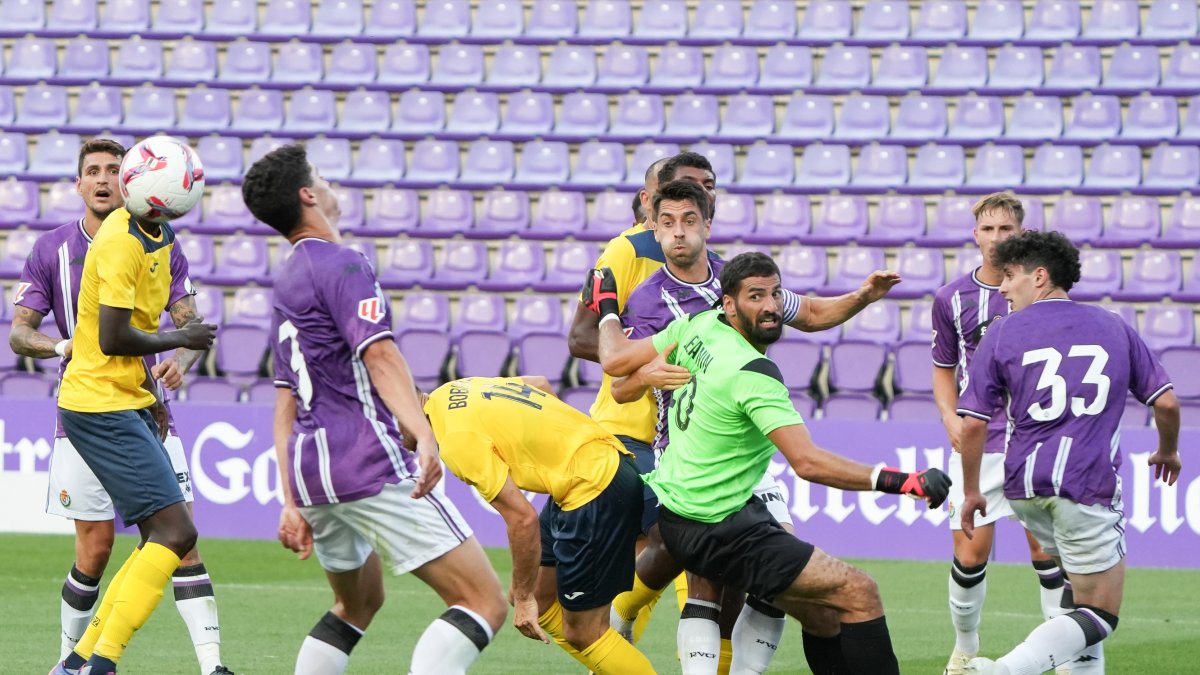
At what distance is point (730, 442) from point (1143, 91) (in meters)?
13.5

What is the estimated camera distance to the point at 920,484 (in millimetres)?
5312

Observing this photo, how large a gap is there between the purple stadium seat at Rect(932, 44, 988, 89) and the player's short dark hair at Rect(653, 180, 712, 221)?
12.2 metres

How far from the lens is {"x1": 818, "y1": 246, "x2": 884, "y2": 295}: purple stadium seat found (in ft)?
53.3

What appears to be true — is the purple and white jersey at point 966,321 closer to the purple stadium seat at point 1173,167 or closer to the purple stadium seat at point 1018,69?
the purple stadium seat at point 1173,167

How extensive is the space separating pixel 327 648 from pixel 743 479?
160cm

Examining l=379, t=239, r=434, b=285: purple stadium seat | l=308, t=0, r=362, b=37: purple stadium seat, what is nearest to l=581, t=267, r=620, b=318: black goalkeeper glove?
l=379, t=239, r=434, b=285: purple stadium seat

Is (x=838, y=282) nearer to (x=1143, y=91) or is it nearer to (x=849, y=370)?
(x=849, y=370)

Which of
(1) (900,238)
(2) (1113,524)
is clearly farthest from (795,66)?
→ (2) (1113,524)

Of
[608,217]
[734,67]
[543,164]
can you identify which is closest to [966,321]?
[608,217]

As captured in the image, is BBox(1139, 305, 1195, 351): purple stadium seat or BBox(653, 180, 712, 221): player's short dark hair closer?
BBox(653, 180, 712, 221): player's short dark hair

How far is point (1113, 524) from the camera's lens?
6.54 m

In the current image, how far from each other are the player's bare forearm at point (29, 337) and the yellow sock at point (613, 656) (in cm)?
285

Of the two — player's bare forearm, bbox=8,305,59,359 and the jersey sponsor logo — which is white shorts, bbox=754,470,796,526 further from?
player's bare forearm, bbox=8,305,59,359

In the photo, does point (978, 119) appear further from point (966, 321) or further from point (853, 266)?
point (966, 321)
